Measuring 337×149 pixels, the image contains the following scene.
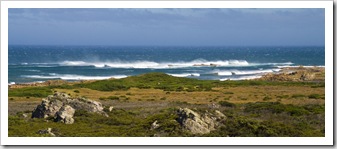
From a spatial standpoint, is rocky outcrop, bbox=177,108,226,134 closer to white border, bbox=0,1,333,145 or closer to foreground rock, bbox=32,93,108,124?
white border, bbox=0,1,333,145

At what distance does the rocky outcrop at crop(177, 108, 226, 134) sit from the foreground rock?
531 cm

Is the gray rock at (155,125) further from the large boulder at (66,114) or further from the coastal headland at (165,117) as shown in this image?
the large boulder at (66,114)

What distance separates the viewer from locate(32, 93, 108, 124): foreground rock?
19500mm

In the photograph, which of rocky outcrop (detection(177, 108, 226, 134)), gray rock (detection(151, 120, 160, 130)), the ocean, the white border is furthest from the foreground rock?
the ocean

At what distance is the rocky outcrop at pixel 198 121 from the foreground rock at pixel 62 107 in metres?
5.31

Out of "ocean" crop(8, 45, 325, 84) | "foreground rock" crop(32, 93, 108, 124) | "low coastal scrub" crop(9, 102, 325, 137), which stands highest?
"ocean" crop(8, 45, 325, 84)

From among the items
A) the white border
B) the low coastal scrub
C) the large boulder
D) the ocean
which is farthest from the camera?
the ocean

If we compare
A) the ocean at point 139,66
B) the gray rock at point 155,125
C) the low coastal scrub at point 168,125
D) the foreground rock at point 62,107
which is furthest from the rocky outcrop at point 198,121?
the ocean at point 139,66

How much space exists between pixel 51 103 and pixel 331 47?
1199cm

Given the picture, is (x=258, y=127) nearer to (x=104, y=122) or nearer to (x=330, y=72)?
(x=330, y=72)

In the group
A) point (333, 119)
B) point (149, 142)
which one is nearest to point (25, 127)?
point (149, 142)

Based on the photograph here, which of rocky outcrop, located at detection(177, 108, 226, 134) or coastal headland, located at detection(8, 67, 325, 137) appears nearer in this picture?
coastal headland, located at detection(8, 67, 325, 137)

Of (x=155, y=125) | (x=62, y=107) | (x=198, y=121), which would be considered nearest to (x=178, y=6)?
(x=198, y=121)

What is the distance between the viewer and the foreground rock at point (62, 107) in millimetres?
19500
